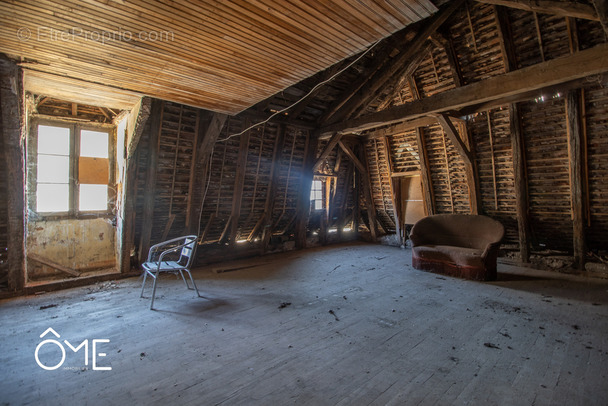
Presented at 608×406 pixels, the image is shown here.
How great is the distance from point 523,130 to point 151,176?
6.36m

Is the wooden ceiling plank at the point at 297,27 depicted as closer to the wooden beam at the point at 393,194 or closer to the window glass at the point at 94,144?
the window glass at the point at 94,144

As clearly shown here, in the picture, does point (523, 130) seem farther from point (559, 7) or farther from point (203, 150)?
point (203, 150)

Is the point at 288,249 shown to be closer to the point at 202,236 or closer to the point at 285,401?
the point at 202,236

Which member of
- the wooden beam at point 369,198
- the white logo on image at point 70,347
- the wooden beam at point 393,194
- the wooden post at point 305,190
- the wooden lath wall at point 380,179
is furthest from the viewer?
the wooden beam at point 369,198

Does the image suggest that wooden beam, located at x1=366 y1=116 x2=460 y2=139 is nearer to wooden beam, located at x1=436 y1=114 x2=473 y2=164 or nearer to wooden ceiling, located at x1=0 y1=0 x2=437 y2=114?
wooden beam, located at x1=436 y1=114 x2=473 y2=164

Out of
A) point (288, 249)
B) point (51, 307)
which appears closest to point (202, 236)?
point (288, 249)

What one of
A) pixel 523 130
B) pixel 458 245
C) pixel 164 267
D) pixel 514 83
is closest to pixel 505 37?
pixel 523 130

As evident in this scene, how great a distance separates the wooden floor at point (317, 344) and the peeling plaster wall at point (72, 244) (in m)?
1.58

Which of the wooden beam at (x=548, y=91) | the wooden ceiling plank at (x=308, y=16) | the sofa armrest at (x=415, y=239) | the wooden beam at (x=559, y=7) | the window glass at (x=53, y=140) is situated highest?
the wooden beam at (x=559, y=7)

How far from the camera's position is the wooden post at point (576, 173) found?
14.4 ft

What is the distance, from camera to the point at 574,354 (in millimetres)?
2418

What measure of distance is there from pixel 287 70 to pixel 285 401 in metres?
2.96

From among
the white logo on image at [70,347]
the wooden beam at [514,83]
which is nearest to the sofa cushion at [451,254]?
the wooden beam at [514,83]

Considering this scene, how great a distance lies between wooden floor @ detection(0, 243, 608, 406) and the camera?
6.34 feet
